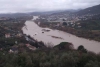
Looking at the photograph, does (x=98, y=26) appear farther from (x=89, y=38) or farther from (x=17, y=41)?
(x=17, y=41)

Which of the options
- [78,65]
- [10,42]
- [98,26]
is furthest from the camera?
[98,26]

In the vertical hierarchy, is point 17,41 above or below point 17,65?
below

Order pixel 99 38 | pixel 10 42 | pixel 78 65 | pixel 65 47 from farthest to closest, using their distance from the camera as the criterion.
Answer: pixel 99 38
pixel 10 42
pixel 65 47
pixel 78 65

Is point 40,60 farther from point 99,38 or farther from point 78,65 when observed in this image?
point 99,38

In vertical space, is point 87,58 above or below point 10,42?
above

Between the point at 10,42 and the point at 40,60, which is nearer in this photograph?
the point at 40,60

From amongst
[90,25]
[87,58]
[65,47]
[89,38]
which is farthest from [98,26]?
[87,58]

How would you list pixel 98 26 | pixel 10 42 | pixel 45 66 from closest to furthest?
pixel 45 66
pixel 10 42
pixel 98 26

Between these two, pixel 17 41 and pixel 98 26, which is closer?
pixel 17 41

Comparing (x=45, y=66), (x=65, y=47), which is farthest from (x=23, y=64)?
(x=65, y=47)
